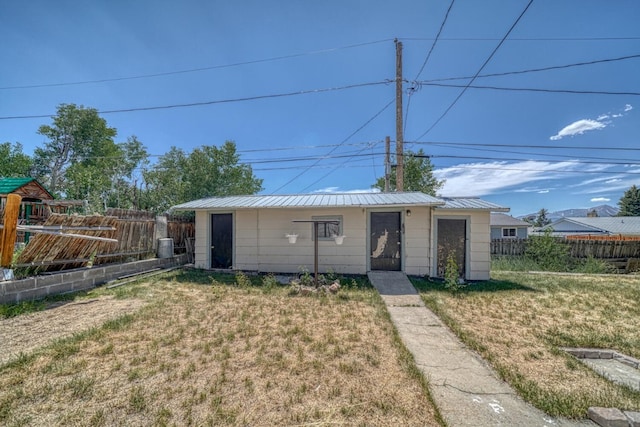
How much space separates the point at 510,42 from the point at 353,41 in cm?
461

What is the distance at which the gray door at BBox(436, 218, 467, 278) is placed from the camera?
25.3ft

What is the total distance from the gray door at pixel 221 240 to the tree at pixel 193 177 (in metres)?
7.18

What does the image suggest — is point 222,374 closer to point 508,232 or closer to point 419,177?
point 419,177

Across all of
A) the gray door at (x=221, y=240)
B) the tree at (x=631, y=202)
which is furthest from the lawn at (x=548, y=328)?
the tree at (x=631, y=202)

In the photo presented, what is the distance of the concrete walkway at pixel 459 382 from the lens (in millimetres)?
2094

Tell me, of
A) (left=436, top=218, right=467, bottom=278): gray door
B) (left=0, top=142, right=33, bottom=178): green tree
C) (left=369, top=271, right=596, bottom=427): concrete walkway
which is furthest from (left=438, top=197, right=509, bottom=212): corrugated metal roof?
(left=0, top=142, right=33, bottom=178): green tree

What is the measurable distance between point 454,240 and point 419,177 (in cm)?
892

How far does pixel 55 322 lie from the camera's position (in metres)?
4.18

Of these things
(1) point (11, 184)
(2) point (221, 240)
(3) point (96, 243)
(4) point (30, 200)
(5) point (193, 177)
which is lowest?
(2) point (221, 240)

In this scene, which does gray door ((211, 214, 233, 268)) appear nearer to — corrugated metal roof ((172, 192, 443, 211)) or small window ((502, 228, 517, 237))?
corrugated metal roof ((172, 192, 443, 211))

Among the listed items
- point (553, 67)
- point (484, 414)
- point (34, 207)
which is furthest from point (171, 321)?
point (34, 207)

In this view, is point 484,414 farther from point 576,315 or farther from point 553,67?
point 553,67

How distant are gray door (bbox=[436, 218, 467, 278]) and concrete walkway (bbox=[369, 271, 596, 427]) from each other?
3.53 m

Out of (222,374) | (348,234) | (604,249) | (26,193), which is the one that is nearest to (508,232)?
(604,249)
